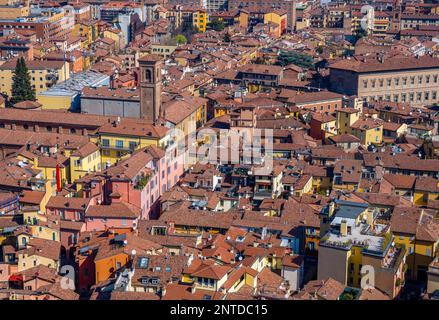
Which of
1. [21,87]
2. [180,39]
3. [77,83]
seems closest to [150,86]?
[77,83]

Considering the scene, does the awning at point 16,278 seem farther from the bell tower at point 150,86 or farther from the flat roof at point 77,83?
the flat roof at point 77,83

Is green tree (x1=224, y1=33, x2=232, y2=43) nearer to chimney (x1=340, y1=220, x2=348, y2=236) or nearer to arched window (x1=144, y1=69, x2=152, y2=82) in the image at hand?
arched window (x1=144, y1=69, x2=152, y2=82)

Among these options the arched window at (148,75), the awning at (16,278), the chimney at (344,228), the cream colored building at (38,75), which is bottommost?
the awning at (16,278)

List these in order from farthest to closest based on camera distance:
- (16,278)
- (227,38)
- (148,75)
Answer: (227,38) < (148,75) < (16,278)

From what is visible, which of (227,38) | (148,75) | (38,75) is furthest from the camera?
(227,38)

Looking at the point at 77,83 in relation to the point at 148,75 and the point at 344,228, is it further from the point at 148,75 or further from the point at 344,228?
the point at 344,228

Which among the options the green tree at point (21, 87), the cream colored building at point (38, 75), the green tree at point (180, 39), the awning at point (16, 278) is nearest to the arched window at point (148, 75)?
the green tree at point (21, 87)
